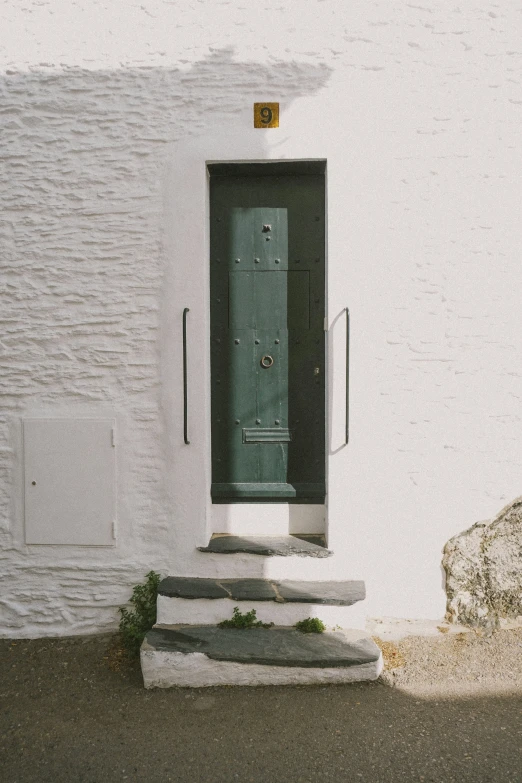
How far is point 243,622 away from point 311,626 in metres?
0.40

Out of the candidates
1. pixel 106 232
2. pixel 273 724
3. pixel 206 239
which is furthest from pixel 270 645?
pixel 106 232

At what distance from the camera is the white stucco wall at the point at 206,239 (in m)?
3.62

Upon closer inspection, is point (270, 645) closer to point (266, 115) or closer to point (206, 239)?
point (206, 239)

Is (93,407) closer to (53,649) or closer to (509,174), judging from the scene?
(53,649)

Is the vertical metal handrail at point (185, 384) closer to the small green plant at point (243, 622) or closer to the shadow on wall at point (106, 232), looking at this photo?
the shadow on wall at point (106, 232)

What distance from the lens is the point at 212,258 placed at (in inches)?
154

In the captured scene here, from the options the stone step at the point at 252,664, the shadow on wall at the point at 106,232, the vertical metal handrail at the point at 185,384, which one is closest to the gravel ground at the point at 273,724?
the stone step at the point at 252,664

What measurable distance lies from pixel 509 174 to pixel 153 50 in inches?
93.5

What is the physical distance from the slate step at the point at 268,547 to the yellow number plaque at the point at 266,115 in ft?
8.63

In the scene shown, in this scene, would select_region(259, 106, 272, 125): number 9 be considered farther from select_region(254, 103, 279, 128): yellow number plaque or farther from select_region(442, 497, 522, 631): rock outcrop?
select_region(442, 497, 522, 631): rock outcrop

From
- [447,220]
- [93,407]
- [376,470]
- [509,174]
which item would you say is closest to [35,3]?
[93,407]

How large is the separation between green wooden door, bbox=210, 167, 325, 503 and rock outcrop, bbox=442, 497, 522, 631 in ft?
3.30

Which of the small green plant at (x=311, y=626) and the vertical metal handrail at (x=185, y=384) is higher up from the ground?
the vertical metal handrail at (x=185, y=384)

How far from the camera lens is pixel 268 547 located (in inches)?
143
